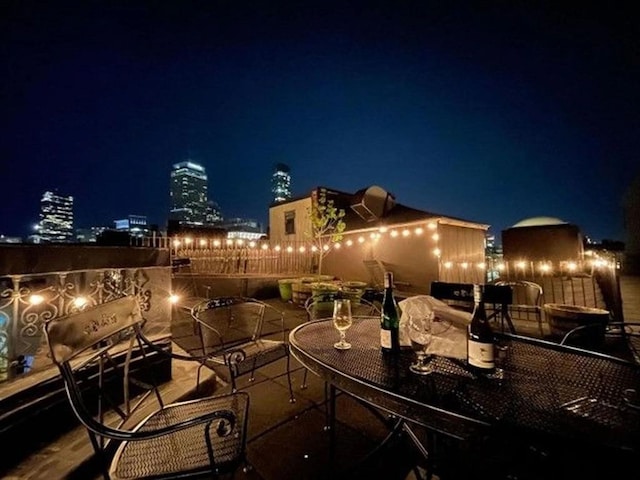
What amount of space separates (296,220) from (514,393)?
14044 mm

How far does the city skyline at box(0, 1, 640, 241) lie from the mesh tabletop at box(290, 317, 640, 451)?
19.0 m

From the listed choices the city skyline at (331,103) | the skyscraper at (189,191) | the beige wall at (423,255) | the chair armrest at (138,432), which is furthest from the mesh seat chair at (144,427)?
the skyscraper at (189,191)

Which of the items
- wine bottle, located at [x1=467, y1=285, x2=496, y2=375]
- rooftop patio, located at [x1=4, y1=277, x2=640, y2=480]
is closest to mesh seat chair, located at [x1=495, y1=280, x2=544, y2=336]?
rooftop patio, located at [x1=4, y1=277, x2=640, y2=480]

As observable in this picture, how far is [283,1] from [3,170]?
2118 inches

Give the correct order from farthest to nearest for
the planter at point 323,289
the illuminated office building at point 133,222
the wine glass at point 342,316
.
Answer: the illuminated office building at point 133,222
the planter at point 323,289
the wine glass at point 342,316

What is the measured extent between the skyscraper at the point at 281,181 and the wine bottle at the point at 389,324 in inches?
2997

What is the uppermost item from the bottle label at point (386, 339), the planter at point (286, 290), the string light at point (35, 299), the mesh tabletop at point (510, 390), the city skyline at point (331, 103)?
the city skyline at point (331, 103)

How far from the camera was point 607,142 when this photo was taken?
33500mm

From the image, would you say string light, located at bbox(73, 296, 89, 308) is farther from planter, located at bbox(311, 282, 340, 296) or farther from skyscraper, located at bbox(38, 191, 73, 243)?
skyscraper, located at bbox(38, 191, 73, 243)

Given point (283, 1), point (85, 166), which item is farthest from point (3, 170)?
point (283, 1)

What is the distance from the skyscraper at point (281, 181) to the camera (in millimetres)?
77537

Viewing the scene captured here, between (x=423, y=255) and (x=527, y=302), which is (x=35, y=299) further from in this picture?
(x=423, y=255)

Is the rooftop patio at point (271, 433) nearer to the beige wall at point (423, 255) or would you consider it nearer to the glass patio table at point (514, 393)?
the glass patio table at point (514, 393)

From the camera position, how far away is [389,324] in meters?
1.52
